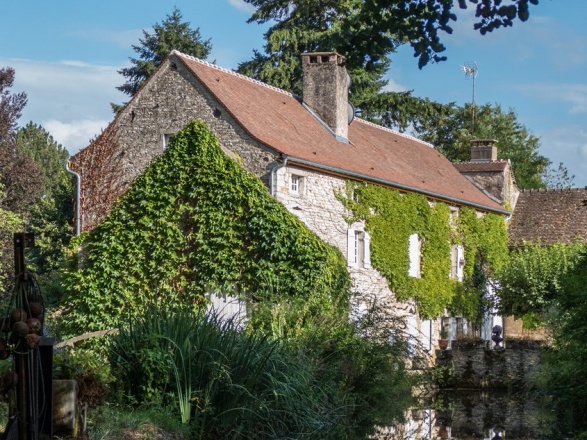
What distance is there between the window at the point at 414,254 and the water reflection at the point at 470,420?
589 centimetres

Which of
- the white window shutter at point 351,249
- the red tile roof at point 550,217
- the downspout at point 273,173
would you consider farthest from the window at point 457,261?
the downspout at point 273,173

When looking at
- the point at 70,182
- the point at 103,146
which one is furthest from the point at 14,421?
the point at 70,182

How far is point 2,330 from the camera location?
7395mm

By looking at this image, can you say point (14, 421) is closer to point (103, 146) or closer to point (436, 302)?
point (103, 146)

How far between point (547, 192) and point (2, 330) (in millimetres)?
42189

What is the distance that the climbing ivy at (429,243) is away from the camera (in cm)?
3162

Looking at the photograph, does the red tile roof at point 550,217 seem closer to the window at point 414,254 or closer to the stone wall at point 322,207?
the window at point 414,254

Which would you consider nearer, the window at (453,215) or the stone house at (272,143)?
the stone house at (272,143)

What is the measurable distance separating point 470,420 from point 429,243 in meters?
14.0

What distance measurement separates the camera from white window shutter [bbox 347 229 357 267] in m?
30.3

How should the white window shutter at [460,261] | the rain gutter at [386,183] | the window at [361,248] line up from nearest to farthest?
1. the rain gutter at [386,183]
2. the window at [361,248]
3. the white window shutter at [460,261]

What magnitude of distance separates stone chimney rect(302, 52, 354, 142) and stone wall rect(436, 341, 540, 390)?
736cm

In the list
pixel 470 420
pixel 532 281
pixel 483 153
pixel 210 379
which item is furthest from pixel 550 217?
pixel 210 379

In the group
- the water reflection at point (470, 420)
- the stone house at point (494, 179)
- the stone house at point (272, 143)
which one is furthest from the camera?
the stone house at point (494, 179)
